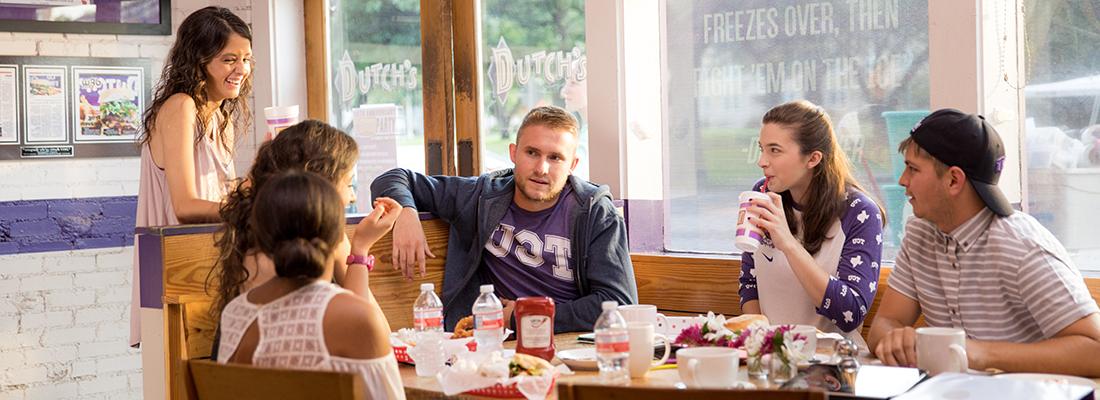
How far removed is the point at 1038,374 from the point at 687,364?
623mm

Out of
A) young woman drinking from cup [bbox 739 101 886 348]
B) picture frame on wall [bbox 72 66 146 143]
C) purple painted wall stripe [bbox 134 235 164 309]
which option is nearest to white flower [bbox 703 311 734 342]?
young woman drinking from cup [bbox 739 101 886 348]

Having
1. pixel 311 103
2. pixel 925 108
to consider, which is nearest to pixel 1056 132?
pixel 925 108

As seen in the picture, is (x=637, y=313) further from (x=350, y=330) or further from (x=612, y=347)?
(x=350, y=330)

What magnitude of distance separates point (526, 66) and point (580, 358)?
2371mm

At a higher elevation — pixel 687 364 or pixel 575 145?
pixel 575 145

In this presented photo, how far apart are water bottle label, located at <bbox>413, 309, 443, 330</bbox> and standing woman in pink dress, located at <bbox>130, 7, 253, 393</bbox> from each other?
0.81m

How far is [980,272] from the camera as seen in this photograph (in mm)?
2387

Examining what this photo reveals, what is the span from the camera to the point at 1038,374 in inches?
78.8

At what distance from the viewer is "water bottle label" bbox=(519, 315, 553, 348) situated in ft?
7.56

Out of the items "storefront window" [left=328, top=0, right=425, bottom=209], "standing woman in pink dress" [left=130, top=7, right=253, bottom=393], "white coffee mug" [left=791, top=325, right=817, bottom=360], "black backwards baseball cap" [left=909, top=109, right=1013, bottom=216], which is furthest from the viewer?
"storefront window" [left=328, top=0, right=425, bottom=209]

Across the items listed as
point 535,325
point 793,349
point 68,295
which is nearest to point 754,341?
point 793,349

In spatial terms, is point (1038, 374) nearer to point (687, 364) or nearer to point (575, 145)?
point (687, 364)

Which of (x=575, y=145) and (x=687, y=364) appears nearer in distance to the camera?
(x=687, y=364)

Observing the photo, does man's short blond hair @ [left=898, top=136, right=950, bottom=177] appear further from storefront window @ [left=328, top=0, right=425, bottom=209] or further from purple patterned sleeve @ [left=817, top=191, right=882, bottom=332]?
storefront window @ [left=328, top=0, right=425, bottom=209]
